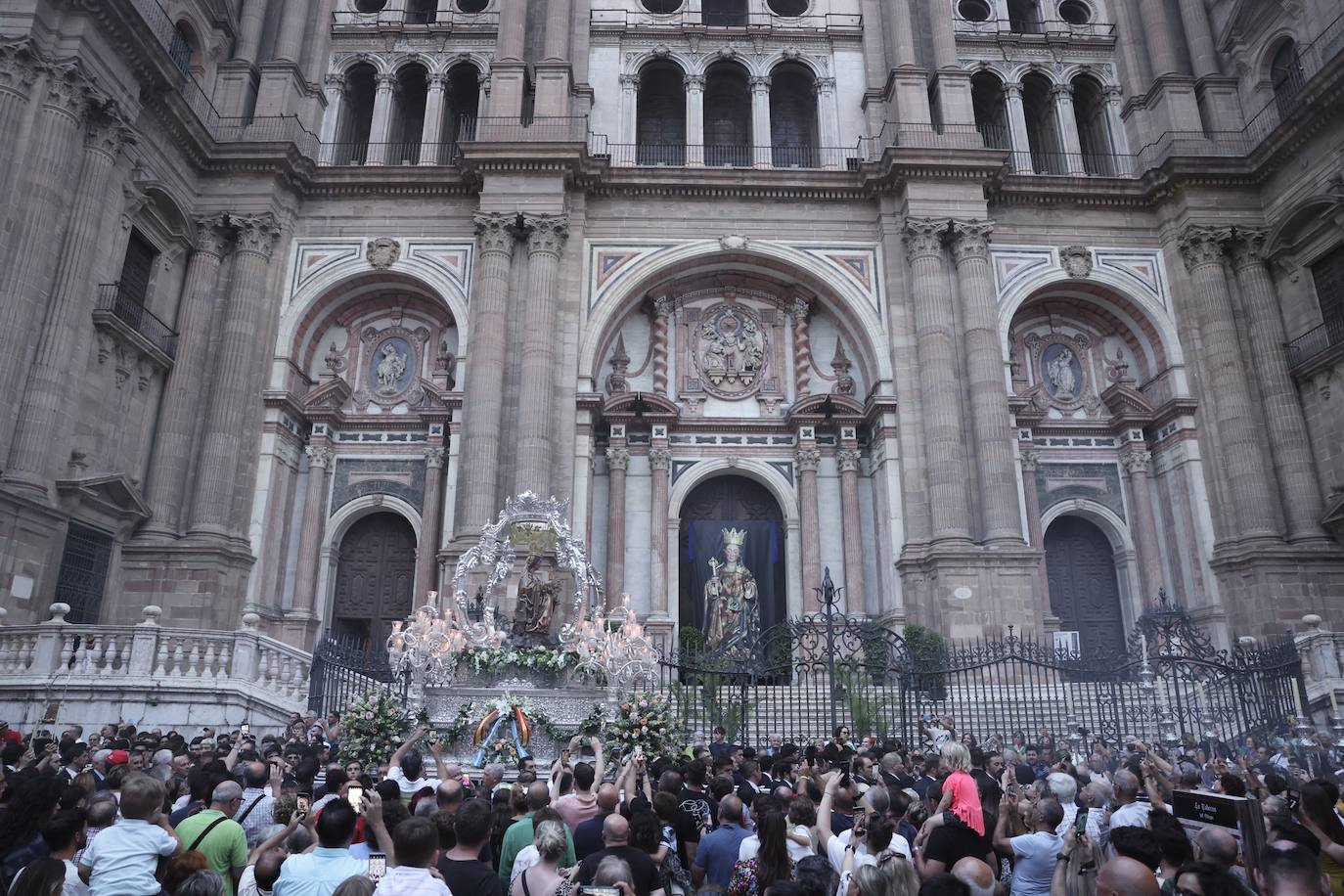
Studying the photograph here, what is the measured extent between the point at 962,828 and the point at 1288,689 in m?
15.0

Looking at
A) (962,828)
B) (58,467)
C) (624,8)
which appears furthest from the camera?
(624,8)

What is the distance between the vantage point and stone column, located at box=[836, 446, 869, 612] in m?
24.7

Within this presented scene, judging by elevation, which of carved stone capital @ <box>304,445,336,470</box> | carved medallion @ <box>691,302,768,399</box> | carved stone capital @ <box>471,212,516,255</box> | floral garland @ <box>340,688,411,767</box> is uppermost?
carved stone capital @ <box>471,212,516,255</box>

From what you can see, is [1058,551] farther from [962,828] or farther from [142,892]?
[142,892]

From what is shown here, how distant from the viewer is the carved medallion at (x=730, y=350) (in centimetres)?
2725

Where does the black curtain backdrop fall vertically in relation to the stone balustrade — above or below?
above

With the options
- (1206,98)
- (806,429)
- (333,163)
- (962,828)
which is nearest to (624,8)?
(333,163)

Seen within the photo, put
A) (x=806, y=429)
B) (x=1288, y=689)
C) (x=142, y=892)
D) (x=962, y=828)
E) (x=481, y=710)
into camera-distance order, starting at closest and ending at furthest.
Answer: (x=142, y=892) → (x=962, y=828) → (x=481, y=710) → (x=1288, y=689) → (x=806, y=429)

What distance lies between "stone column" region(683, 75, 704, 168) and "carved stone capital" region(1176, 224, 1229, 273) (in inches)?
551

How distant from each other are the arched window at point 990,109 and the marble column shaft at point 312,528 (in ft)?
73.9

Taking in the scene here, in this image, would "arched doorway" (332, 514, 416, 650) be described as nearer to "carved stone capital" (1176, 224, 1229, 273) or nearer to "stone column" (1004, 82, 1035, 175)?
"stone column" (1004, 82, 1035, 175)

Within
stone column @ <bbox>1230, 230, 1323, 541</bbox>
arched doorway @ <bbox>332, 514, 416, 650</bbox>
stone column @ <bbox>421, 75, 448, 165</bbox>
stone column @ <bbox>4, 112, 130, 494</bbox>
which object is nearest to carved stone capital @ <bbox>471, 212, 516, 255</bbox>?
stone column @ <bbox>421, 75, 448, 165</bbox>

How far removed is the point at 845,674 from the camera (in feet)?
57.4

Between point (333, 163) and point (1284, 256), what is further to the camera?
point (333, 163)
